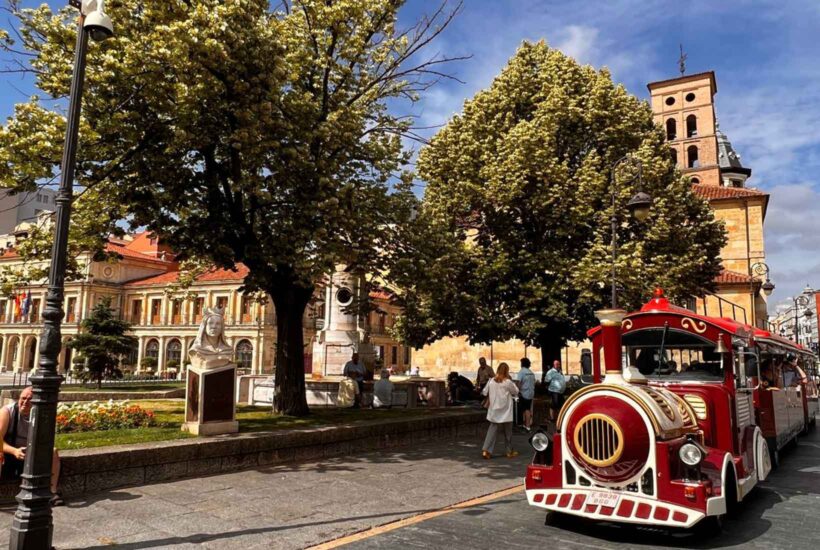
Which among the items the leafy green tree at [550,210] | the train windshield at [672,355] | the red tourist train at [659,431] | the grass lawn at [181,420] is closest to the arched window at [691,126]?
the leafy green tree at [550,210]

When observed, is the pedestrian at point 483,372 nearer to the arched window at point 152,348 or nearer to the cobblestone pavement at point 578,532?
the cobblestone pavement at point 578,532

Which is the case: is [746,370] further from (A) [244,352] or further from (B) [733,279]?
(A) [244,352]

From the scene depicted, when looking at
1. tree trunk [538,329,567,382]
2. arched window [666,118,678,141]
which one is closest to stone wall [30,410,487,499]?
tree trunk [538,329,567,382]

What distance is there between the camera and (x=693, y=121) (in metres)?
51.3

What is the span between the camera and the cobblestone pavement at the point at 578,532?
6438mm

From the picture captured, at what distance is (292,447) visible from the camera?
10609 millimetres

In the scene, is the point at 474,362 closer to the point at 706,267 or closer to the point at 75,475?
the point at 706,267

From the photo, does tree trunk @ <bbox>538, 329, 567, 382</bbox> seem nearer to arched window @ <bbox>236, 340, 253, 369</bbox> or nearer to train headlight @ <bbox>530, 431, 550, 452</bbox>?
train headlight @ <bbox>530, 431, 550, 452</bbox>

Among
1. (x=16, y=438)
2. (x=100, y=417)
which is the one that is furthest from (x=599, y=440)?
(x=100, y=417)

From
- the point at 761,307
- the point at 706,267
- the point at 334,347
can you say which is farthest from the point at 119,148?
the point at 761,307

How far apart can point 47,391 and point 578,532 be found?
19.8 feet

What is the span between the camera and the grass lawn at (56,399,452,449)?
9.32m

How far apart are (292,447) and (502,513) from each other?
4381 mm

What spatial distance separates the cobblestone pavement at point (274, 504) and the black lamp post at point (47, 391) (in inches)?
22.5
